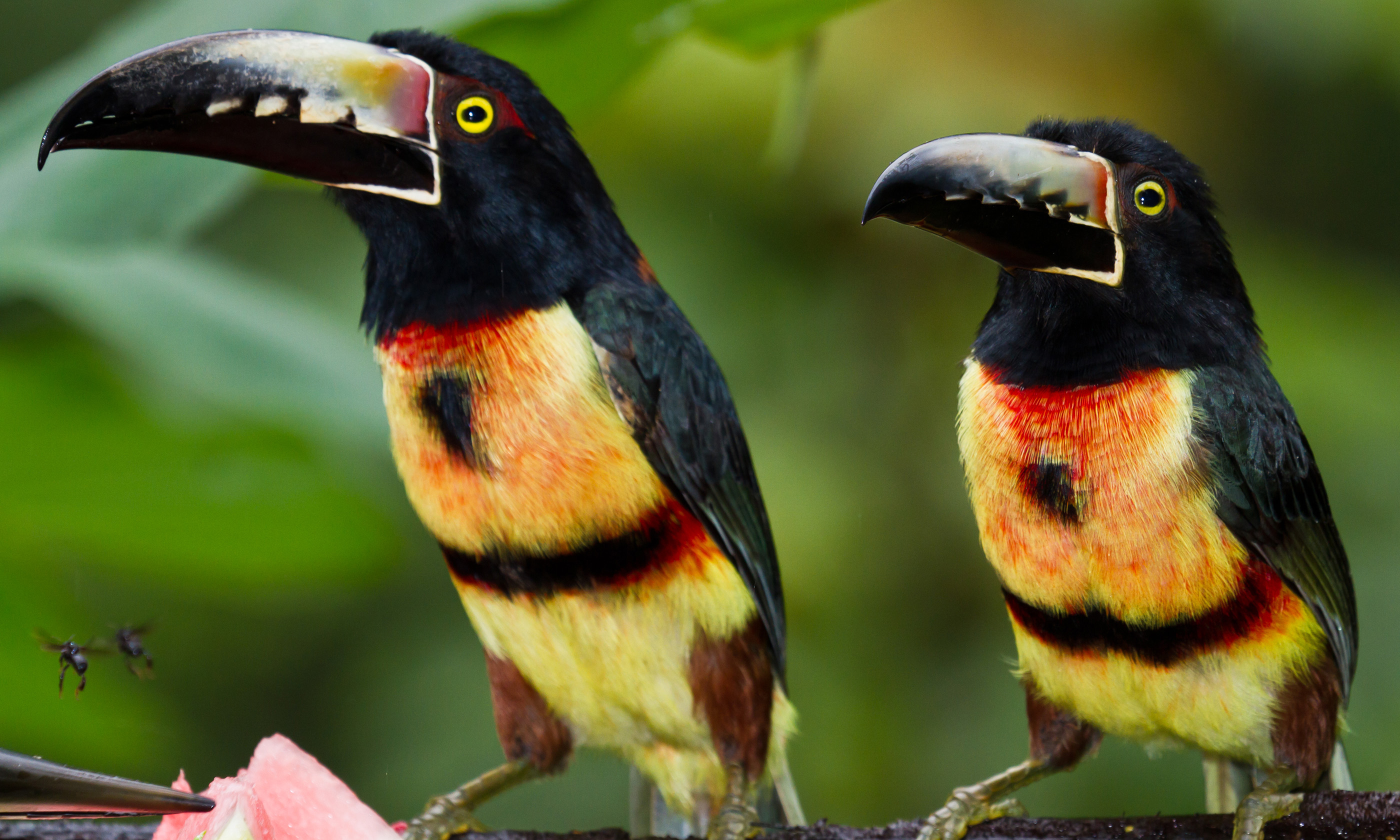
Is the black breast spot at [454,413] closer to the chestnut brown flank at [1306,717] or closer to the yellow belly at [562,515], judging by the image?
the yellow belly at [562,515]

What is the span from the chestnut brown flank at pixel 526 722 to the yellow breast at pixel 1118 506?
53cm

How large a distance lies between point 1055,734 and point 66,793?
91cm

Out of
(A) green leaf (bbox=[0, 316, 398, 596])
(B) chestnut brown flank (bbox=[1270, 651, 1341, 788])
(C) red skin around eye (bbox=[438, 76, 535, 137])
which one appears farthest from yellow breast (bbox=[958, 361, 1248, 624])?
(A) green leaf (bbox=[0, 316, 398, 596])

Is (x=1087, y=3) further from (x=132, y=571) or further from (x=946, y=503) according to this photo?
(x=132, y=571)


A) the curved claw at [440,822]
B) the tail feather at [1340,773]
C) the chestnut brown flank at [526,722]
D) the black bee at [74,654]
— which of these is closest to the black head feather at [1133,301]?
the tail feather at [1340,773]

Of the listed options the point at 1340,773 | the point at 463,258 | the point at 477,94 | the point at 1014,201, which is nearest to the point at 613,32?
the point at 477,94

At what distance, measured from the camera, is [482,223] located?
4.55ft

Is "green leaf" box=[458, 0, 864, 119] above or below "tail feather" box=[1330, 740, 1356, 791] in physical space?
above

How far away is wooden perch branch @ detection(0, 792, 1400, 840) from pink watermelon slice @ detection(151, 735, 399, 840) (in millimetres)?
119

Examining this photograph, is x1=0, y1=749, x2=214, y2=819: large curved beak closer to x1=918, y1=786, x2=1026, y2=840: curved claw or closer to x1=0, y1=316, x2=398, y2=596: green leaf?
x1=918, y1=786, x2=1026, y2=840: curved claw

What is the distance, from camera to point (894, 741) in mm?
2674

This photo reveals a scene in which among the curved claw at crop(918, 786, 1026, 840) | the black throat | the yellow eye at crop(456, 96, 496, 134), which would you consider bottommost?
the curved claw at crop(918, 786, 1026, 840)

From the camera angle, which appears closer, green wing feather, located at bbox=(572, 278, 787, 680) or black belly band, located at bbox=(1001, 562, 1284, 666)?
black belly band, located at bbox=(1001, 562, 1284, 666)

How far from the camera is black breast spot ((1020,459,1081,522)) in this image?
1271 millimetres
